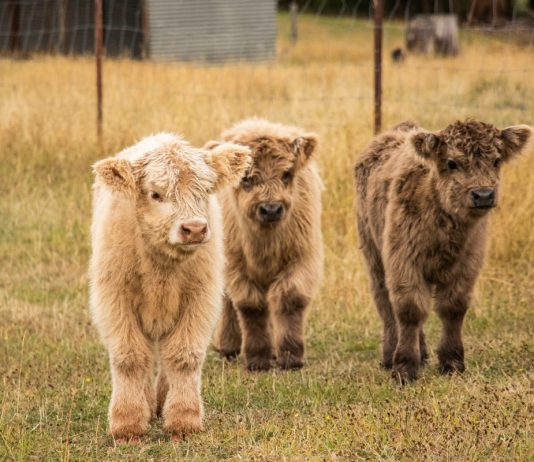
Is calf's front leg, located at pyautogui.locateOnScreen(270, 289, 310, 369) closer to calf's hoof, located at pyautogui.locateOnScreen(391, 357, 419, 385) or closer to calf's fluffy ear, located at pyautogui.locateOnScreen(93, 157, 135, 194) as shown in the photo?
calf's hoof, located at pyautogui.locateOnScreen(391, 357, 419, 385)

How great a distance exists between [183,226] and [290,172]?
7.66ft

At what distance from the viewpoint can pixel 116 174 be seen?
5.98m

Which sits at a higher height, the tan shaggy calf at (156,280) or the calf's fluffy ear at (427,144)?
the calf's fluffy ear at (427,144)

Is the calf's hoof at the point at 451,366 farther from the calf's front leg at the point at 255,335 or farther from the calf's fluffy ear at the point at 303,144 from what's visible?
the calf's fluffy ear at the point at 303,144

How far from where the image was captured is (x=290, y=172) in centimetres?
804

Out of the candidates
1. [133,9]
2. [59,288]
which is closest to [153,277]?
[59,288]

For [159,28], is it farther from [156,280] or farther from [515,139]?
[156,280]

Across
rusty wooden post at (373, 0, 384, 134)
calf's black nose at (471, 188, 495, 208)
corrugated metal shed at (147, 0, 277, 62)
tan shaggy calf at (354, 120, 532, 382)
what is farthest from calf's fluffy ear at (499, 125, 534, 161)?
corrugated metal shed at (147, 0, 277, 62)

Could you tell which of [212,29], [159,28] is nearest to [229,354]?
[159,28]

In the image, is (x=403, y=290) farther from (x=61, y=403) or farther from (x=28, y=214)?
(x=28, y=214)

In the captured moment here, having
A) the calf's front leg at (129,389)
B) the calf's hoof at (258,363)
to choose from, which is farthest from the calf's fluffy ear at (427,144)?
the calf's front leg at (129,389)

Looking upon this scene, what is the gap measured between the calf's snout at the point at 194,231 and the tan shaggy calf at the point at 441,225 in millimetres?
2067

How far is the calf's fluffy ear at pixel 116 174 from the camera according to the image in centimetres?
595

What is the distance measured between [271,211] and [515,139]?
1685 millimetres
